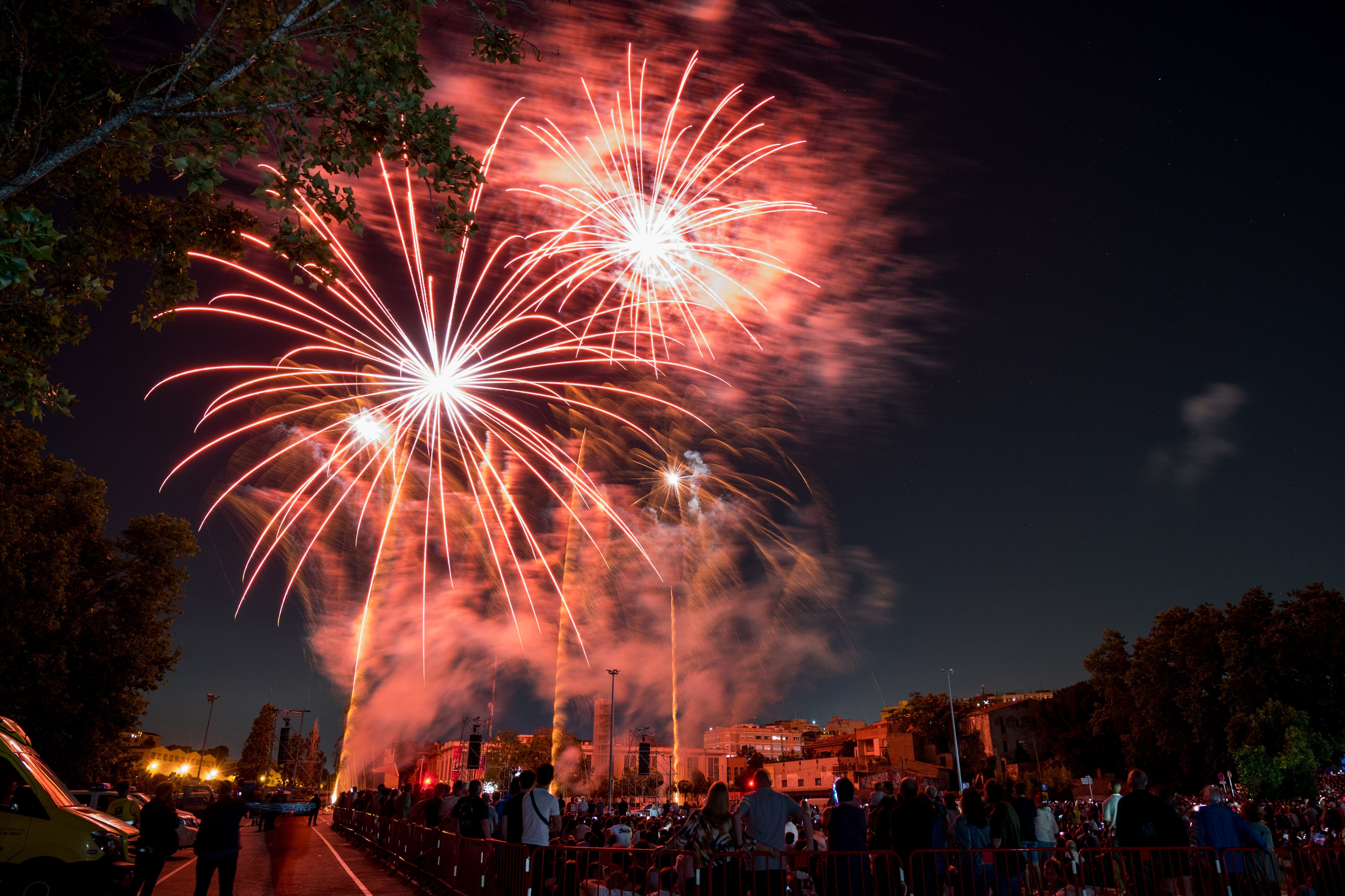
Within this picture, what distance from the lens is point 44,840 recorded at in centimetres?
841

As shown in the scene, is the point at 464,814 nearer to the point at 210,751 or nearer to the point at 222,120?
the point at 222,120

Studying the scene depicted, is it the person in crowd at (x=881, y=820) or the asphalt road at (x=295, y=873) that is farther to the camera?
the asphalt road at (x=295, y=873)

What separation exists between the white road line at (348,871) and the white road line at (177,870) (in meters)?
3.09

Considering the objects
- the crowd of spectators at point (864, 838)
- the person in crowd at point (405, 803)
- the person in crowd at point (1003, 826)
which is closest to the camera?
the crowd of spectators at point (864, 838)

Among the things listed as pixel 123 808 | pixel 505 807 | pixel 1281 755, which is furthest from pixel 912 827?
pixel 1281 755

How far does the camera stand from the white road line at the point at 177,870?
14.6m

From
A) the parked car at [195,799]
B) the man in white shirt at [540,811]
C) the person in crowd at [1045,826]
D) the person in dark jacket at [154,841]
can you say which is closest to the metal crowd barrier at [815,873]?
the man in white shirt at [540,811]

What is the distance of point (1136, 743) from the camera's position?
50688 mm

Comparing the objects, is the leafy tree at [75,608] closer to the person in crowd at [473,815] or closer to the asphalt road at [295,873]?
the asphalt road at [295,873]

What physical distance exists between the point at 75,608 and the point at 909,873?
30.5 m

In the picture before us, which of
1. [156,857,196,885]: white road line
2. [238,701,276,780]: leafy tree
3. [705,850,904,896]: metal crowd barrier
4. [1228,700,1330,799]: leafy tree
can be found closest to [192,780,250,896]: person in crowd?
[156,857,196,885]: white road line

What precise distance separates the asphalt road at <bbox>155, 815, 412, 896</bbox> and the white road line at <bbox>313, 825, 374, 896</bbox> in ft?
0.09

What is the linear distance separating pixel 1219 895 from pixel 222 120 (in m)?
14.0

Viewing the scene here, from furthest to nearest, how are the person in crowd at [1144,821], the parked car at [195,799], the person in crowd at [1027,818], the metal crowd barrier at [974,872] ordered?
the parked car at [195,799], the person in crowd at [1027,818], the person in crowd at [1144,821], the metal crowd barrier at [974,872]
